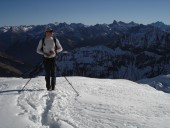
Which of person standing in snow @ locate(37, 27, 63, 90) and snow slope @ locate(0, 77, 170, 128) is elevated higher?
person standing in snow @ locate(37, 27, 63, 90)

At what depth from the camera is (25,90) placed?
16.2m

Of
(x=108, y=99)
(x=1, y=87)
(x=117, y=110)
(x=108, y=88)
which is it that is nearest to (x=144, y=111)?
(x=117, y=110)

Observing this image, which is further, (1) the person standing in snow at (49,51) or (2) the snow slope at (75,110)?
(1) the person standing in snow at (49,51)

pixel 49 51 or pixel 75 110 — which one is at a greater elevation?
pixel 49 51

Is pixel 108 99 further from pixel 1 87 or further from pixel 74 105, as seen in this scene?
pixel 1 87

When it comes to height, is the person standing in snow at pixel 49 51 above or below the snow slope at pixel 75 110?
above

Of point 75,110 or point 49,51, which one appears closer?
point 75,110

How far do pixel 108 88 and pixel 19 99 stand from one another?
6.48m

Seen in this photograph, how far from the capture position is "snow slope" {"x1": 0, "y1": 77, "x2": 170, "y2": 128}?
10781 millimetres

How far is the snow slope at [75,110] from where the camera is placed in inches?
424

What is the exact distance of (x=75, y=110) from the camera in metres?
12.5

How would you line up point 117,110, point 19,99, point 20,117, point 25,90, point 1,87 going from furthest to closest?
point 1,87 < point 25,90 < point 19,99 < point 117,110 < point 20,117

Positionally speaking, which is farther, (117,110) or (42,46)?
(42,46)

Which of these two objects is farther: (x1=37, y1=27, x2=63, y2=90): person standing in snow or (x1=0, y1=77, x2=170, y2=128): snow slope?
(x1=37, y1=27, x2=63, y2=90): person standing in snow
